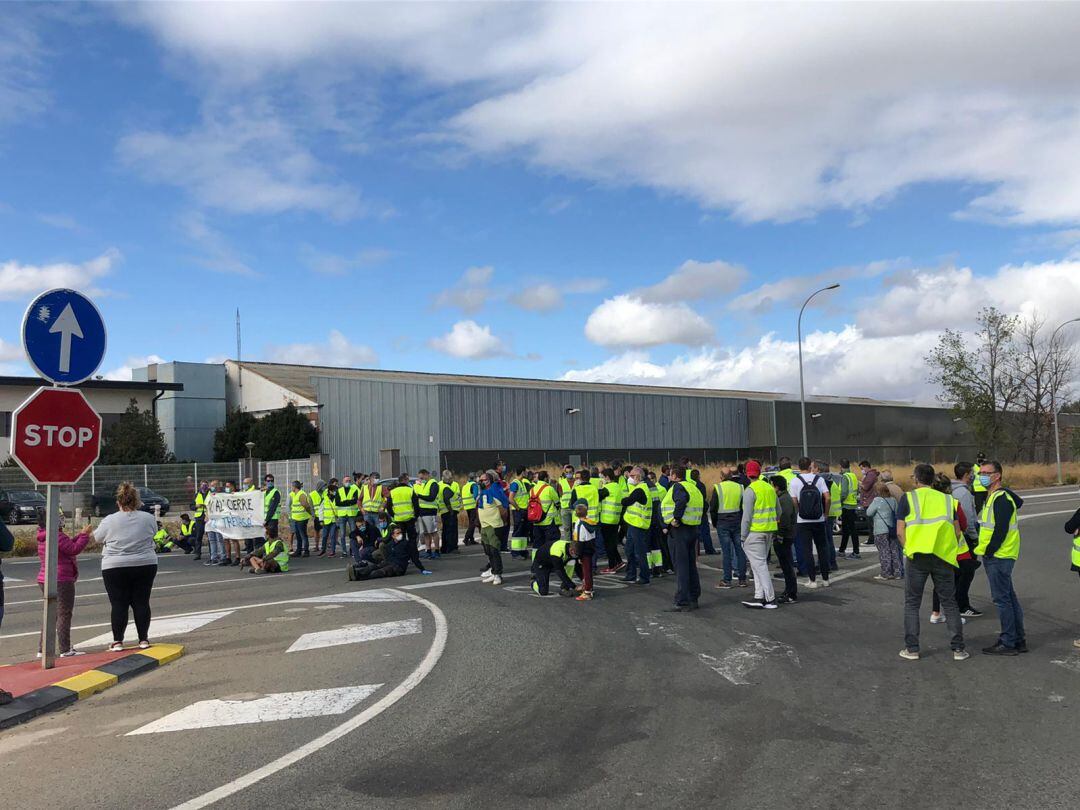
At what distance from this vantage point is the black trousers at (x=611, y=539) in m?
14.0

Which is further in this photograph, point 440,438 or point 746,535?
point 440,438

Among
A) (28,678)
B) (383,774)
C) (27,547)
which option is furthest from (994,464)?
(27,547)

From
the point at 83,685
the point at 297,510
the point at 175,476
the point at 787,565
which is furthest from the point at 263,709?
the point at 175,476

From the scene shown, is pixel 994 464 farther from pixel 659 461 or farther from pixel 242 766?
pixel 659 461

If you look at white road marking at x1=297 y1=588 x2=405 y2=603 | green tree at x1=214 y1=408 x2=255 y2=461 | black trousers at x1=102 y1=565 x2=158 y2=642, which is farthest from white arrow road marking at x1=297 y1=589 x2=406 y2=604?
green tree at x1=214 y1=408 x2=255 y2=461

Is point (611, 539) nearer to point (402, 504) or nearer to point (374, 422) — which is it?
A: point (402, 504)

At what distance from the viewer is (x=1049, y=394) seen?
55750mm

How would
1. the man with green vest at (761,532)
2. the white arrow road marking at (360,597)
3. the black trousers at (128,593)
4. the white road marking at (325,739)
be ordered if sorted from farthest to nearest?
the white arrow road marking at (360,597) < the man with green vest at (761,532) < the black trousers at (128,593) < the white road marking at (325,739)

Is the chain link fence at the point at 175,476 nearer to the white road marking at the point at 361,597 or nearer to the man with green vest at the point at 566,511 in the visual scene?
the man with green vest at the point at 566,511

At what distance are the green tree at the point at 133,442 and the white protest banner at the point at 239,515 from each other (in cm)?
2436

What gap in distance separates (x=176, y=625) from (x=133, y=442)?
34.2m

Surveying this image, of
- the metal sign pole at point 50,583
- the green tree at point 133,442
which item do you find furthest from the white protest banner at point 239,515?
the green tree at point 133,442

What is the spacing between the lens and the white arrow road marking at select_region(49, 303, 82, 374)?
7738mm

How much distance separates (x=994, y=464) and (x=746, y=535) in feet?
10.3
